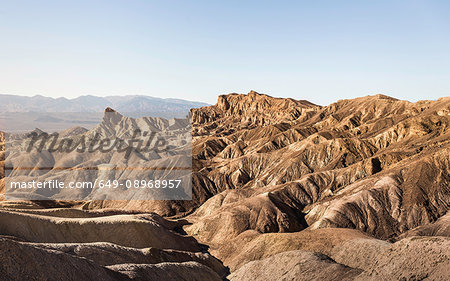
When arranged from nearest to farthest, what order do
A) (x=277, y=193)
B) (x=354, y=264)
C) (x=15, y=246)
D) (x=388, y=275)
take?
(x=15, y=246)
(x=388, y=275)
(x=354, y=264)
(x=277, y=193)

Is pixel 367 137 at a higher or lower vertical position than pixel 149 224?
higher

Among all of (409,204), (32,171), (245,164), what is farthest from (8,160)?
(409,204)

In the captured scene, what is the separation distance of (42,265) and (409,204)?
60037 millimetres

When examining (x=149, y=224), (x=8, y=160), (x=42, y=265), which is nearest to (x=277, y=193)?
(x=149, y=224)

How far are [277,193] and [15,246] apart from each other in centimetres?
5995

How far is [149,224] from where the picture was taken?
50281 millimetres

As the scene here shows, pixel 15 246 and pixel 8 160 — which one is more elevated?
pixel 15 246

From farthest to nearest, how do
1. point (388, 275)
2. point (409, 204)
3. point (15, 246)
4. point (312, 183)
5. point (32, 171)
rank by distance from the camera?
1. point (32, 171)
2. point (312, 183)
3. point (409, 204)
4. point (388, 275)
5. point (15, 246)

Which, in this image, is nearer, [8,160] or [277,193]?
[277,193]

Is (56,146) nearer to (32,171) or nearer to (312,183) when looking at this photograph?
(32,171)

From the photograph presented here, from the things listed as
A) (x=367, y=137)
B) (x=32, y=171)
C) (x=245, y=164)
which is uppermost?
(x=367, y=137)

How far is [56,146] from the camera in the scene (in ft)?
481

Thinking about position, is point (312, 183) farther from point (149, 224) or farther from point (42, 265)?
point (42, 265)

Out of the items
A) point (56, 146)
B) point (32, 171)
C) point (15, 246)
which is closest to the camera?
point (15, 246)
